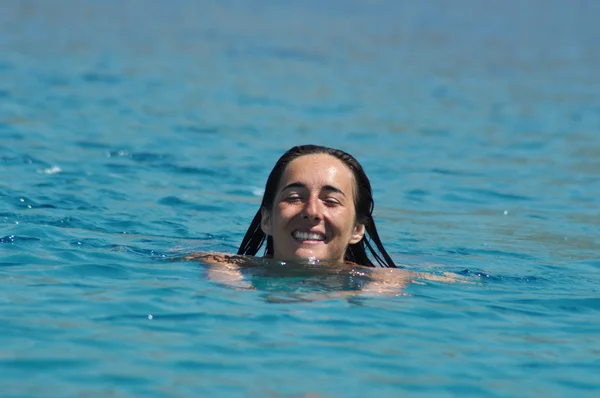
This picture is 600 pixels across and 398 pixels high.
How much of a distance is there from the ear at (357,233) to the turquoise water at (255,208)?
19.2 inches

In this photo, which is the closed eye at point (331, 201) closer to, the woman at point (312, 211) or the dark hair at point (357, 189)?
the woman at point (312, 211)

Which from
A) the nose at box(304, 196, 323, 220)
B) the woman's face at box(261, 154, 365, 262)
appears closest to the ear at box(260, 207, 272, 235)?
the woman's face at box(261, 154, 365, 262)

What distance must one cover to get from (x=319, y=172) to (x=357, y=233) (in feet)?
1.73

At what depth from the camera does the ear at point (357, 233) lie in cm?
673

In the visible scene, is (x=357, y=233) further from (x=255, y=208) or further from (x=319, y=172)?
(x=255, y=208)

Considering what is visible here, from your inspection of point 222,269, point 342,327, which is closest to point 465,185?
point 222,269

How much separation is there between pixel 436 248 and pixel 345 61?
15.4 m

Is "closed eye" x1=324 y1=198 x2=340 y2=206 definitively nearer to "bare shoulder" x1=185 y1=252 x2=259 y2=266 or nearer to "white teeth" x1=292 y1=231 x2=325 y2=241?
"white teeth" x1=292 y1=231 x2=325 y2=241

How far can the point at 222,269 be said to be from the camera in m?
6.49

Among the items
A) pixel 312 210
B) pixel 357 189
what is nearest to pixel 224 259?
pixel 312 210

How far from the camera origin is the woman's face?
638 cm

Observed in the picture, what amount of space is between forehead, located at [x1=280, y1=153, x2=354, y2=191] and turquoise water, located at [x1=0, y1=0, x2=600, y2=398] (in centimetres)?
54

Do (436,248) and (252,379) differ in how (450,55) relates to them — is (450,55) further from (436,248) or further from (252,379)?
(252,379)

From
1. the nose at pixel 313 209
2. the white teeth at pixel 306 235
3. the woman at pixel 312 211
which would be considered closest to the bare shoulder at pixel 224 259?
the woman at pixel 312 211
